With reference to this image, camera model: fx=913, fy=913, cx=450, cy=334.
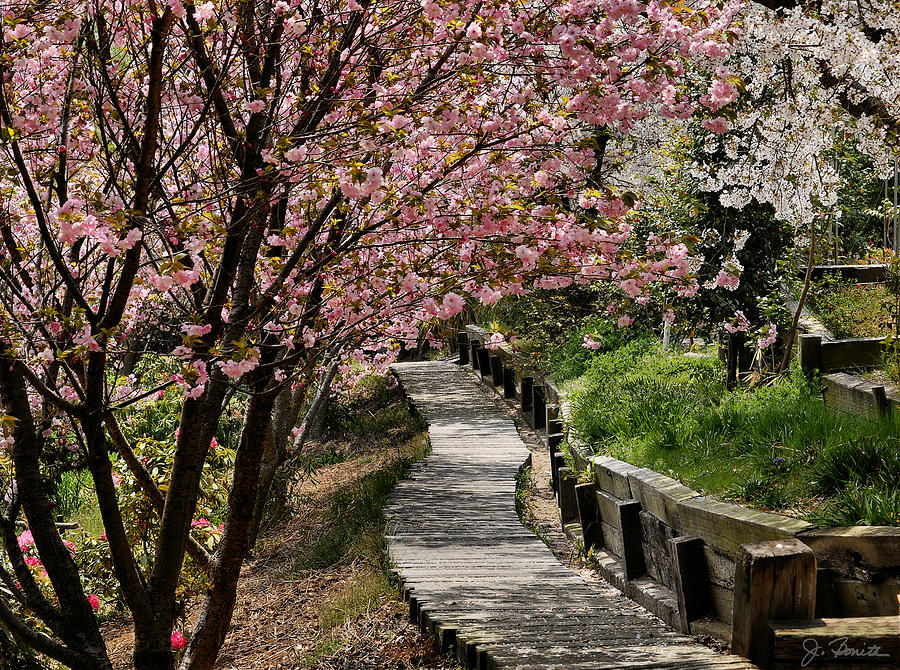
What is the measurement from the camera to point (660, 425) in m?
7.17

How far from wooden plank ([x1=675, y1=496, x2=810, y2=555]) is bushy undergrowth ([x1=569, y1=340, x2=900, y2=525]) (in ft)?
0.53

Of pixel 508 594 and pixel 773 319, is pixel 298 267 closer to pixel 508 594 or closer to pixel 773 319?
pixel 508 594

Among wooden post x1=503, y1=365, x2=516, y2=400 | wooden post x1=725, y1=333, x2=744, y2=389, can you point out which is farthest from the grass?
wooden post x1=725, y1=333, x2=744, y2=389

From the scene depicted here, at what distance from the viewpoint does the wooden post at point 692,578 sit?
206 inches

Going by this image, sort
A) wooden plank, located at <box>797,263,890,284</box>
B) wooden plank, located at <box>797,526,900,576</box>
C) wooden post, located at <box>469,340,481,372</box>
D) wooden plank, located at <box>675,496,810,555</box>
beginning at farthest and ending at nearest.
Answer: wooden post, located at <box>469,340,481,372</box>, wooden plank, located at <box>797,263,890,284</box>, wooden plank, located at <box>675,496,810,555</box>, wooden plank, located at <box>797,526,900,576</box>

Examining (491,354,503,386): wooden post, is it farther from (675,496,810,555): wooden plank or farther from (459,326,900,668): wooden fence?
(675,496,810,555): wooden plank

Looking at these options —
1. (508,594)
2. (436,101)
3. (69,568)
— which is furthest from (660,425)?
(69,568)

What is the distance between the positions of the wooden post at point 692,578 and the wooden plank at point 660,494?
0.41 ft

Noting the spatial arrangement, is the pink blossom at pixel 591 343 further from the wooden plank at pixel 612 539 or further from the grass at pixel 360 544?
the wooden plank at pixel 612 539

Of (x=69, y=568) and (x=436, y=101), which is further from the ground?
(x=436, y=101)

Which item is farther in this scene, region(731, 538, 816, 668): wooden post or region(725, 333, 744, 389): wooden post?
region(725, 333, 744, 389): wooden post

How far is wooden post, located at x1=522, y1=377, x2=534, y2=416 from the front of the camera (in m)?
13.7

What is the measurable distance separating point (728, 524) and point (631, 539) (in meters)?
1.60

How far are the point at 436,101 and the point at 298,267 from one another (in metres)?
1.16
